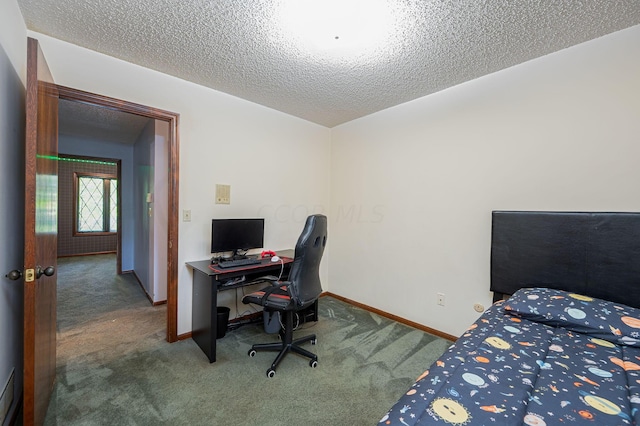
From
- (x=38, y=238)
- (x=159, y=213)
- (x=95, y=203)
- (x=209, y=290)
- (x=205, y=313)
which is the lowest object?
(x=205, y=313)

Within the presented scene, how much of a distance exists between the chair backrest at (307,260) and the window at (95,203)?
6339 mm

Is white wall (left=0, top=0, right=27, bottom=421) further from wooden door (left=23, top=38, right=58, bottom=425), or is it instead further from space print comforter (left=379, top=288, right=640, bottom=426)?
space print comforter (left=379, top=288, right=640, bottom=426)

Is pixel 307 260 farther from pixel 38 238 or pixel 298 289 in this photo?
pixel 38 238

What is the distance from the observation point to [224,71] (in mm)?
2342

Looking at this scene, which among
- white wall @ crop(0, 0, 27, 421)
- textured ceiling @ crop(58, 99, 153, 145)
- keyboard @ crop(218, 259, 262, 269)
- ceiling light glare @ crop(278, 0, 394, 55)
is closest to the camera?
white wall @ crop(0, 0, 27, 421)

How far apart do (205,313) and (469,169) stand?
106 inches

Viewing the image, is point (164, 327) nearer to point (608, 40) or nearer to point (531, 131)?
point (531, 131)

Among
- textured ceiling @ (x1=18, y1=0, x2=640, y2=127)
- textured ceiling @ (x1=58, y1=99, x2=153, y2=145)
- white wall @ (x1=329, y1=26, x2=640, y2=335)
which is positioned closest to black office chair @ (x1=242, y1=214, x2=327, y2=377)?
white wall @ (x1=329, y1=26, x2=640, y2=335)

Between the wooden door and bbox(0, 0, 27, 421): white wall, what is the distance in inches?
5.6

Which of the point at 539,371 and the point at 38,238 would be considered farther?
the point at 38,238

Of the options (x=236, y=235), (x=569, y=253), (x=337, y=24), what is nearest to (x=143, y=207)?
(x=236, y=235)

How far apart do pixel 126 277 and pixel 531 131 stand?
19.6ft

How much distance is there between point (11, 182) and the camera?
1.54 meters

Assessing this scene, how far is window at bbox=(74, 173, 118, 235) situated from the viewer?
21.2 feet
